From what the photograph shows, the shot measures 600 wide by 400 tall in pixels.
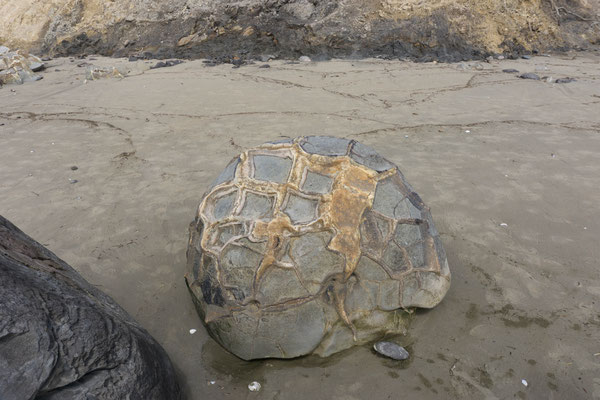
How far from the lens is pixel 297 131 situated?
16.5 feet

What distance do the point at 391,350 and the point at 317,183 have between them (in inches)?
37.2

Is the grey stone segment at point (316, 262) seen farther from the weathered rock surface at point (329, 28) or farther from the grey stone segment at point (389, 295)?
the weathered rock surface at point (329, 28)

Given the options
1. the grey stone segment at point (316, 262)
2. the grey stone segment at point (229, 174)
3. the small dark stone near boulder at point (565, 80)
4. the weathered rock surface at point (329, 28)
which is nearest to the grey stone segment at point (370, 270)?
the grey stone segment at point (316, 262)

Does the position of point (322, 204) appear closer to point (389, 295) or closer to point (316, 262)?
point (316, 262)

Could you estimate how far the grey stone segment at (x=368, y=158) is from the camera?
2.22 m

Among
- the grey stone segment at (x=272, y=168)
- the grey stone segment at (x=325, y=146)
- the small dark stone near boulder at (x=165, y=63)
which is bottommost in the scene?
the small dark stone near boulder at (x=165, y=63)

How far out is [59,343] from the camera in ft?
4.01

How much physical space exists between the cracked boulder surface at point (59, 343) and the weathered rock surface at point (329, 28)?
885cm

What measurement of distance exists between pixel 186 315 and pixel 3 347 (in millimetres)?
1366

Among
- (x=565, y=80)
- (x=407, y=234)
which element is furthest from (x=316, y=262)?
(x=565, y=80)

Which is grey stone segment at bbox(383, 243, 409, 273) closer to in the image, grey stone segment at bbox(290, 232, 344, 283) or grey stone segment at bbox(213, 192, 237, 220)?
grey stone segment at bbox(290, 232, 344, 283)

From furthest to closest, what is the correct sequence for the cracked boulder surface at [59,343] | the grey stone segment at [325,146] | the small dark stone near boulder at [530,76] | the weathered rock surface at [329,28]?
the weathered rock surface at [329,28], the small dark stone near boulder at [530,76], the grey stone segment at [325,146], the cracked boulder surface at [59,343]

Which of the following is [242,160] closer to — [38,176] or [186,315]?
[186,315]

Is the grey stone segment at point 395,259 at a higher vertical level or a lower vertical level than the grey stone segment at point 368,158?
lower
